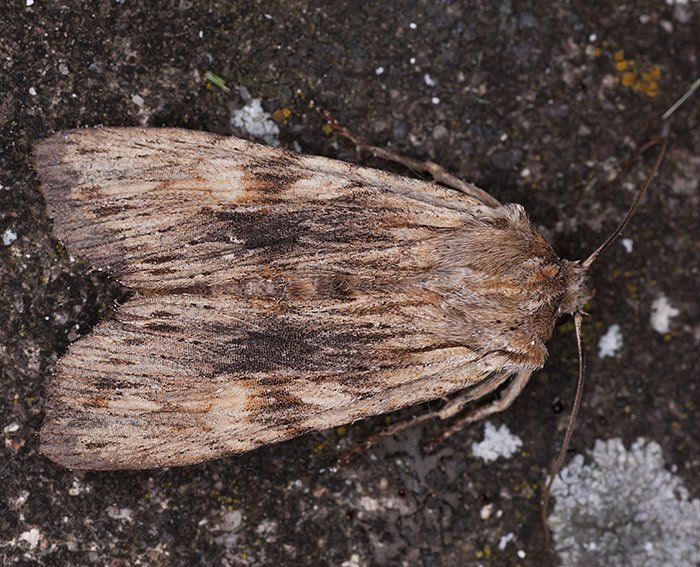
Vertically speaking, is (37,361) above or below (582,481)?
above

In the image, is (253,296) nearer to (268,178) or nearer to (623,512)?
(268,178)

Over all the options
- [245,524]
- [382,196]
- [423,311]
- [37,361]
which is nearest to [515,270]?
[423,311]

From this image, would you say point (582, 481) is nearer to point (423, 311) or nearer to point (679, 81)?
point (423, 311)

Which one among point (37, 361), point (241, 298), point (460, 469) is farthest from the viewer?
point (460, 469)

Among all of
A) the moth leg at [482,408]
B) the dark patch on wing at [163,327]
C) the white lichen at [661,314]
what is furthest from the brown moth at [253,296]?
the white lichen at [661,314]

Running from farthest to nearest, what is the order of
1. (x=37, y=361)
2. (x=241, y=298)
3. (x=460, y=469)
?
(x=460, y=469) → (x=37, y=361) → (x=241, y=298)

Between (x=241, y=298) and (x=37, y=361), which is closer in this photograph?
(x=241, y=298)

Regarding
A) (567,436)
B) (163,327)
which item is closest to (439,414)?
(567,436)
